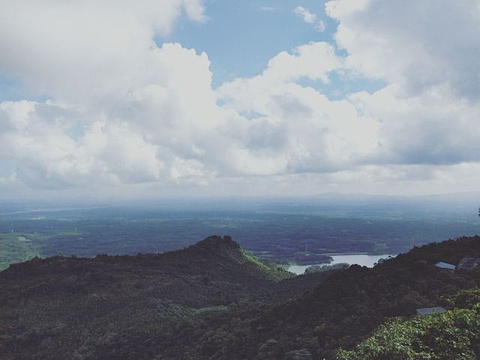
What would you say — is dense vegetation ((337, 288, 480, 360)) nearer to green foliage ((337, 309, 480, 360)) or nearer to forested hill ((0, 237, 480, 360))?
green foliage ((337, 309, 480, 360))

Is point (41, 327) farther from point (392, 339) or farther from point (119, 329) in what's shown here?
point (392, 339)

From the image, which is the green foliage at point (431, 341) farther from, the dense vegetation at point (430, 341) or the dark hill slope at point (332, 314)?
the dark hill slope at point (332, 314)

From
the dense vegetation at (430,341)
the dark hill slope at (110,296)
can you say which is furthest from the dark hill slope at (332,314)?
the dark hill slope at (110,296)

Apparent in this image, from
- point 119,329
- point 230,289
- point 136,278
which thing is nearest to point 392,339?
point 119,329

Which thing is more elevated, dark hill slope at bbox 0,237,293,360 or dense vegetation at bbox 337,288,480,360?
dense vegetation at bbox 337,288,480,360

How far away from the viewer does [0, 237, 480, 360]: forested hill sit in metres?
34.8

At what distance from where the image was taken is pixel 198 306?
6425 centimetres

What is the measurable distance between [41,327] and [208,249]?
50.3 m

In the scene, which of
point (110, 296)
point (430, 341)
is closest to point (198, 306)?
point (110, 296)

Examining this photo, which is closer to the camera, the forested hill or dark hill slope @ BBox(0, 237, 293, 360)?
the forested hill

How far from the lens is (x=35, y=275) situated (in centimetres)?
7775

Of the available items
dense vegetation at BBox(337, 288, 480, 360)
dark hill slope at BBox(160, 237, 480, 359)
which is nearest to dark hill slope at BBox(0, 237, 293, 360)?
dark hill slope at BBox(160, 237, 480, 359)

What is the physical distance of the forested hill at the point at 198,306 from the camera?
3481cm

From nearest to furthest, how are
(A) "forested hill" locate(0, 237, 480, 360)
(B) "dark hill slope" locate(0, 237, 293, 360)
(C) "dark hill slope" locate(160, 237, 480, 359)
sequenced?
1. (C) "dark hill slope" locate(160, 237, 480, 359)
2. (A) "forested hill" locate(0, 237, 480, 360)
3. (B) "dark hill slope" locate(0, 237, 293, 360)
